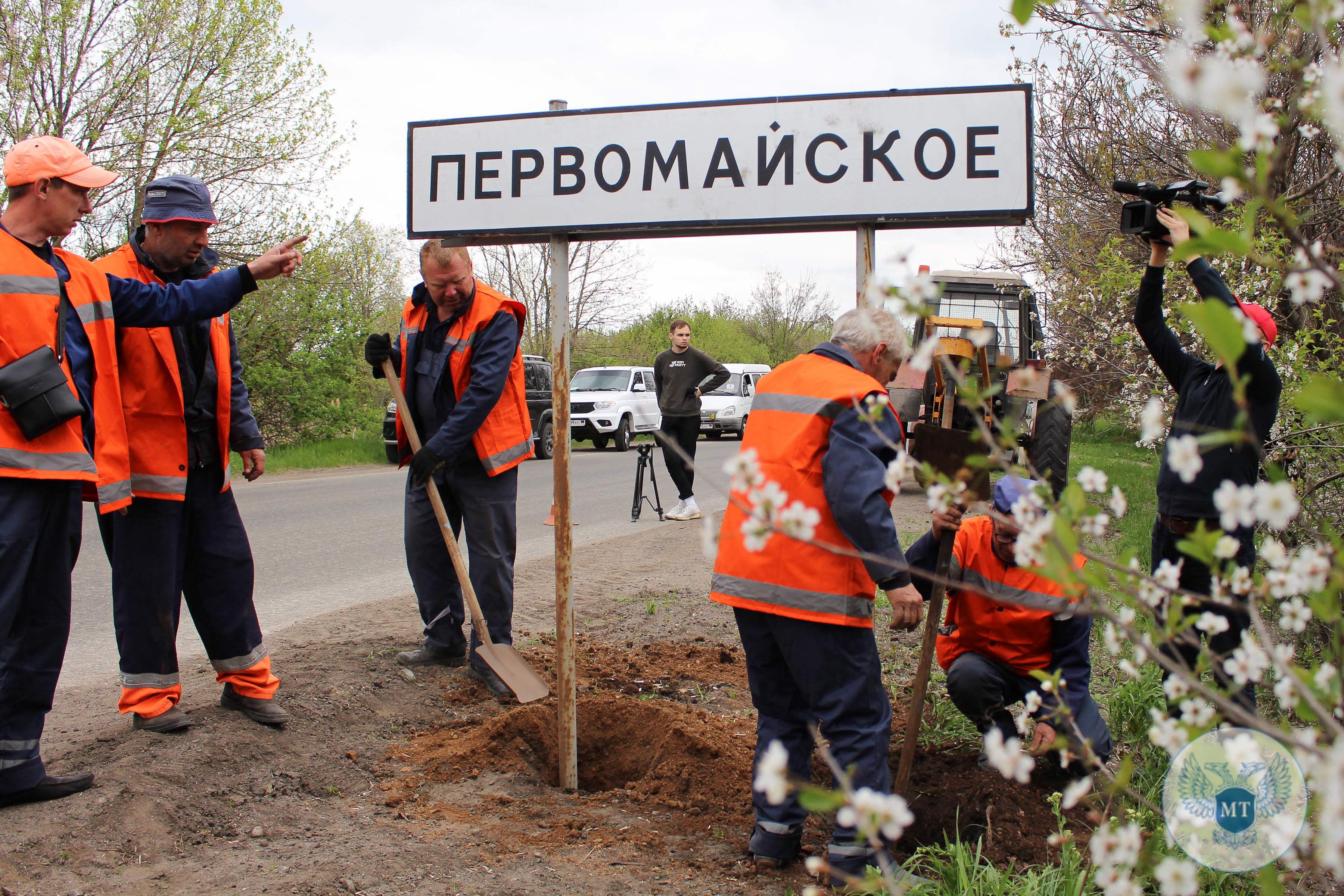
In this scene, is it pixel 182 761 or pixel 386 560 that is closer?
pixel 182 761

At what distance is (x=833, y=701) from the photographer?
9.41 ft

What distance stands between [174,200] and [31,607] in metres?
1.47

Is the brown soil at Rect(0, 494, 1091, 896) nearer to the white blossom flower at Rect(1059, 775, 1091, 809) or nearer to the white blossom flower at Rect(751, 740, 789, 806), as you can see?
the white blossom flower at Rect(1059, 775, 1091, 809)

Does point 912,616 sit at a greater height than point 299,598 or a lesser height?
greater

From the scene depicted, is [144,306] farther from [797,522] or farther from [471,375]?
[797,522]

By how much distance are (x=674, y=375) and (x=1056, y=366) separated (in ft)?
16.6

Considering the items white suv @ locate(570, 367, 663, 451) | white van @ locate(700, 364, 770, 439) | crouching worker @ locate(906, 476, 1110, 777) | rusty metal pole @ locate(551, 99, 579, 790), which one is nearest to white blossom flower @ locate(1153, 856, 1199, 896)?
crouching worker @ locate(906, 476, 1110, 777)

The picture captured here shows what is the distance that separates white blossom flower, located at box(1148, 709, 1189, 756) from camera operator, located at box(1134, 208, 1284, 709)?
2.34m

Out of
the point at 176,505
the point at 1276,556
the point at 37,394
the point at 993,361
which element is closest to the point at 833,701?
the point at 1276,556

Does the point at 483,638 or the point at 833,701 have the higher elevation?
the point at 833,701

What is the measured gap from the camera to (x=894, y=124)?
3.15 m

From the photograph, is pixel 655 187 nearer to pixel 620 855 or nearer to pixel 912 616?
pixel 912 616

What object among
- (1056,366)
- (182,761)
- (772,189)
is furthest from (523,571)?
(1056,366)

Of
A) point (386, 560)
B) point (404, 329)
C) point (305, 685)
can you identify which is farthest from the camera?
point (386, 560)
